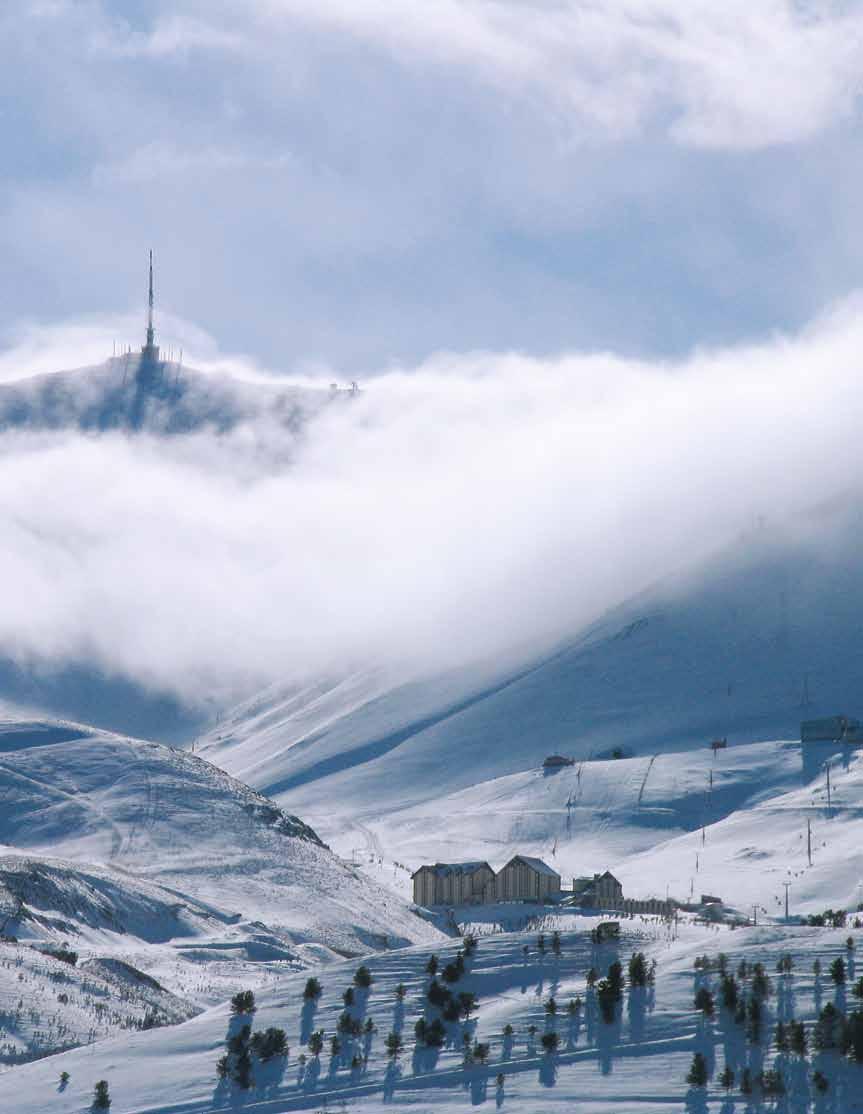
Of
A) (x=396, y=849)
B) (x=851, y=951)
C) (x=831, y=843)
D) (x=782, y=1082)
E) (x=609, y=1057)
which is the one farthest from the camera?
(x=396, y=849)

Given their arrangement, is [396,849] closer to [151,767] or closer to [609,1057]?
[151,767]

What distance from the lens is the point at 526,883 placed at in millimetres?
152625

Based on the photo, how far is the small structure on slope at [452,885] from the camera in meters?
152

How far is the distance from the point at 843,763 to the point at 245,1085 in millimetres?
144318

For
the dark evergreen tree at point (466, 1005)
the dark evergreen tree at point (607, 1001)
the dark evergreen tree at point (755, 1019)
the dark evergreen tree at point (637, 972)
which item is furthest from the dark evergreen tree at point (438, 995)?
the dark evergreen tree at point (755, 1019)

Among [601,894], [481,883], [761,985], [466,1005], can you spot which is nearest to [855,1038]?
[761,985]

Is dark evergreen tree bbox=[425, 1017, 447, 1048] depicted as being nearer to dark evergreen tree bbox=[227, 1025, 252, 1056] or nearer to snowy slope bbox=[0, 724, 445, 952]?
dark evergreen tree bbox=[227, 1025, 252, 1056]

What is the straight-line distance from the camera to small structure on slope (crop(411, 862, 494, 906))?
500ft

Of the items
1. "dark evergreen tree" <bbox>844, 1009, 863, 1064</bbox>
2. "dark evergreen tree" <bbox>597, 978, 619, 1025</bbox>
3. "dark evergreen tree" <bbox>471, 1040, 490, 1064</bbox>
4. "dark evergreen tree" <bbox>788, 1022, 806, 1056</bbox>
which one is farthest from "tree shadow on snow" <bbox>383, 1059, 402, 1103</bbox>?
"dark evergreen tree" <bbox>844, 1009, 863, 1064</bbox>

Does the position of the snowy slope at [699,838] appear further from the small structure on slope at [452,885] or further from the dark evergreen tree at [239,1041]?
the dark evergreen tree at [239,1041]

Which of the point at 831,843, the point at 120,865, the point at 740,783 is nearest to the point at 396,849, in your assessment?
the point at 740,783

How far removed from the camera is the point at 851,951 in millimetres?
54719

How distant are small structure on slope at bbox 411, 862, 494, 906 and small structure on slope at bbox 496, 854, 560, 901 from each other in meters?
1.38

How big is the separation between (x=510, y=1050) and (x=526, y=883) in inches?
3986
